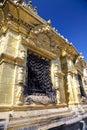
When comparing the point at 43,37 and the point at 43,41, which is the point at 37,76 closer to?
the point at 43,41

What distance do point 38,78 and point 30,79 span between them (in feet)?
1.45

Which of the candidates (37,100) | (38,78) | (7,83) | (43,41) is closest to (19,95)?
(7,83)

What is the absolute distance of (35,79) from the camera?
4668 millimetres

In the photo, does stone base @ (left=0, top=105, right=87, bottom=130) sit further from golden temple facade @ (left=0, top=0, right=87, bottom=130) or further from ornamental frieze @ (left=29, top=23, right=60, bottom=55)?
ornamental frieze @ (left=29, top=23, right=60, bottom=55)

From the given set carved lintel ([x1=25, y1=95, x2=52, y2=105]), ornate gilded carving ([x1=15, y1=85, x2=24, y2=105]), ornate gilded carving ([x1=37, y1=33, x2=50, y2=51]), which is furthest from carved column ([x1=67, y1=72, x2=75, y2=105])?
ornate gilded carving ([x1=15, y1=85, x2=24, y2=105])

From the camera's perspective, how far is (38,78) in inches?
188

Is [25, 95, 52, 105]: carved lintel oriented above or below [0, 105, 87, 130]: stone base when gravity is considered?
above

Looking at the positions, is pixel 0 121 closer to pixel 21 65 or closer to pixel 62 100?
pixel 21 65

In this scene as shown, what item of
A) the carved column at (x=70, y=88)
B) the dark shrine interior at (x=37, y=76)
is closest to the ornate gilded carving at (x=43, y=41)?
the dark shrine interior at (x=37, y=76)

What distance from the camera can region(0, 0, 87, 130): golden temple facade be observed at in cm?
335

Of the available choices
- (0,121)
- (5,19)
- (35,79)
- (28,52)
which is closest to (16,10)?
(5,19)

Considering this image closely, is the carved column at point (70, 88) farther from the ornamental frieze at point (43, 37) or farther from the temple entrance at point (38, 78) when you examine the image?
the ornamental frieze at point (43, 37)

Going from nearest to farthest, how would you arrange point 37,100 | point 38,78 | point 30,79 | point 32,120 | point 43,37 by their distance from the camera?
point 32,120
point 37,100
point 30,79
point 38,78
point 43,37

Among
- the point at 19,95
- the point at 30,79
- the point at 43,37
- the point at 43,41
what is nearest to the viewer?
the point at 19,95
